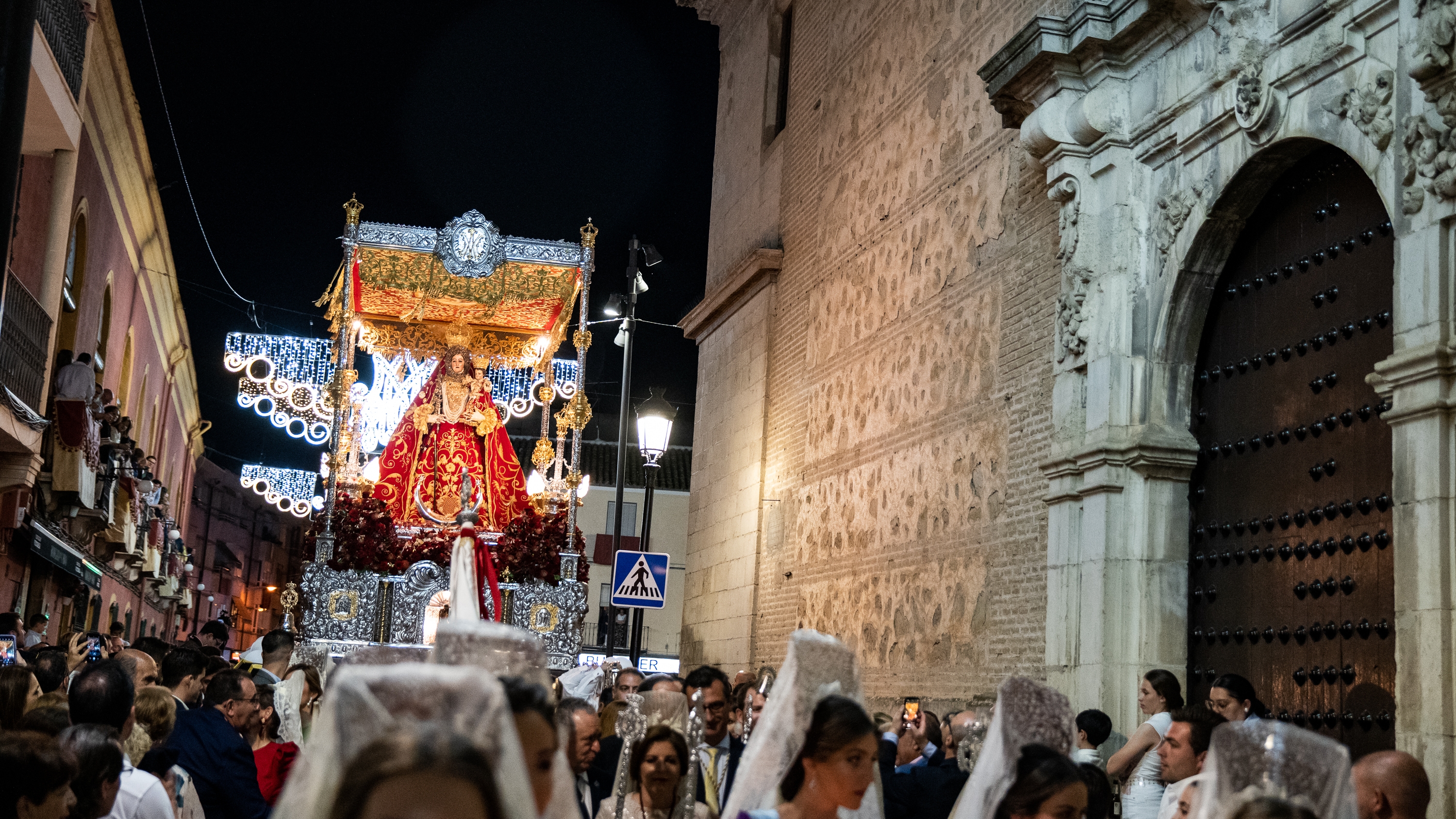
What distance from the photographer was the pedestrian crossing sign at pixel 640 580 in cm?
1460

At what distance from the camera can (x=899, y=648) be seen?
13.8m

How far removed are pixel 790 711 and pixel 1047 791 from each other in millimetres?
698

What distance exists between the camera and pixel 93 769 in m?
4.20

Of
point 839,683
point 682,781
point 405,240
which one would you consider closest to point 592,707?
point 682,781

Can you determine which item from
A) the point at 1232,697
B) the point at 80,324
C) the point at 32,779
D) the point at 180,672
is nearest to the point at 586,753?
the point at 32,779

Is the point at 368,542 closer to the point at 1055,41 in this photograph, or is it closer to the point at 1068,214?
the point at 1068,214

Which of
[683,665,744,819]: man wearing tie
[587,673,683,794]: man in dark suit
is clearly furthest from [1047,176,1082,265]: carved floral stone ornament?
[587,673,683,794]: man in dark suit

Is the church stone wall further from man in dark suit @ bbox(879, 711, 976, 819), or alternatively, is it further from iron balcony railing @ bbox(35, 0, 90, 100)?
iron balcony railing @ bbox(35, 0, 90, 100)

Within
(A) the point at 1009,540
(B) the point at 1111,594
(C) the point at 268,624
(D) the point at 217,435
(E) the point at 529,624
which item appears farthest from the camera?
(C) the point at 268,624

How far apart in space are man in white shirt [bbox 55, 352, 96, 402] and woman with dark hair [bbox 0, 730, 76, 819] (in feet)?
46.8

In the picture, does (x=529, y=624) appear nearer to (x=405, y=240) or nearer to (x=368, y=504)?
(x=368, y=504)

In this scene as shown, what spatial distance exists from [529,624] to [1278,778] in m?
14.1

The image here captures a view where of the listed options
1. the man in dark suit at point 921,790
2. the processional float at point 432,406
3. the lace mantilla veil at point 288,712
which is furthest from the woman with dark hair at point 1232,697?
the processional float at point 432,406

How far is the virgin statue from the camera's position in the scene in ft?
57.4
